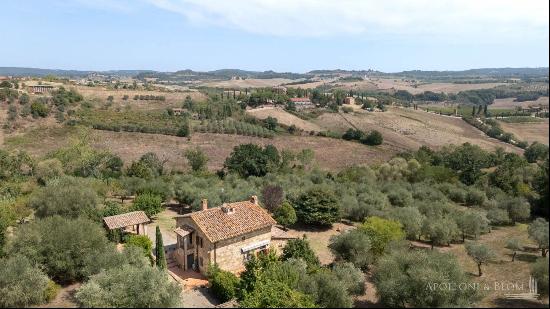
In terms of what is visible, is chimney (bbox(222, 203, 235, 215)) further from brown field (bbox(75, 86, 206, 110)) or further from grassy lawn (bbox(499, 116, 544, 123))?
grassy lawn (bbox(499, 116, 544, 123))

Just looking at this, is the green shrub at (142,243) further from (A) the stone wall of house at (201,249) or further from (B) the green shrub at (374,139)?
(B) the green shrub at (374,139)

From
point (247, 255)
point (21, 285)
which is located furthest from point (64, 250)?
point (247, 255)

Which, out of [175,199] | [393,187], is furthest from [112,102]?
[393,187]

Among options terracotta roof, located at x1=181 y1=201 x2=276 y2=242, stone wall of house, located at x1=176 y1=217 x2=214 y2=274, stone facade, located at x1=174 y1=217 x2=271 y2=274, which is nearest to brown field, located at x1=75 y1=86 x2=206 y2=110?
terracotta roof, located at x1=181 y1=201 x2=276 y2=242

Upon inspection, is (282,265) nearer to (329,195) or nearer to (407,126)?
(329,195)

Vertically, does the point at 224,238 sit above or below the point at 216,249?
above

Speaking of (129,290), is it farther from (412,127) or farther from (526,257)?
(412,127)
